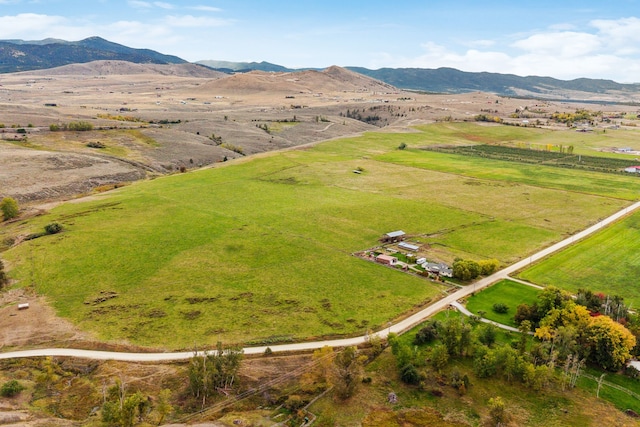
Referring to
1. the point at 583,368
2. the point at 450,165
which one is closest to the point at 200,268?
the point at 583,368

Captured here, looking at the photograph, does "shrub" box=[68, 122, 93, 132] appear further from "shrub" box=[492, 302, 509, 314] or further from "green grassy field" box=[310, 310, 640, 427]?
"shrub" box=[492, 302, 509, 314]

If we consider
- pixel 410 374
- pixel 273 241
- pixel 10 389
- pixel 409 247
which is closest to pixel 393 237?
pixel 409 247

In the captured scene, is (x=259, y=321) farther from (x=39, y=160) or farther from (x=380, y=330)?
(x=39, y=160)

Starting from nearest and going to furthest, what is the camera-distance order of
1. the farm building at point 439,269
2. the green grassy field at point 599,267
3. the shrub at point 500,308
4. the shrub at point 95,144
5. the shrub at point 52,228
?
the shrub at point 500,308, the green grassy field at point 599,267, the farm building at point 439,269, the shrub at point 52,228, the shrub at point 95,144

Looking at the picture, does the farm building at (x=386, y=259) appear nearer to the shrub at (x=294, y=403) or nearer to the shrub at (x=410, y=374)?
the shrub at (x=410, y=374)

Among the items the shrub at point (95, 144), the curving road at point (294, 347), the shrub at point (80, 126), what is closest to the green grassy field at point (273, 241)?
the curving road at point (294, 347)

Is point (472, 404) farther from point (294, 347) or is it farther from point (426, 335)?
point (294, 347)
